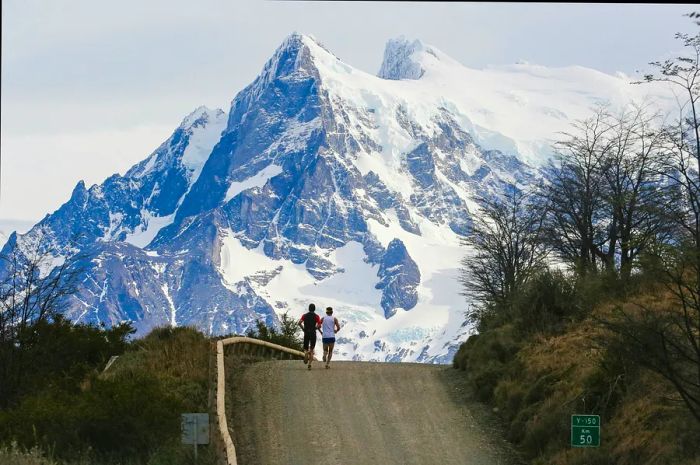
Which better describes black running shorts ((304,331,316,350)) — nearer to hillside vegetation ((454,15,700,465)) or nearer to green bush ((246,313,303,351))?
hillside vegetation ((454,15,700,465))

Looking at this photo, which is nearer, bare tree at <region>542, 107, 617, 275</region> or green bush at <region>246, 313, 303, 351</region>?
bare tree at <region>542, 107, 617, 275</region>

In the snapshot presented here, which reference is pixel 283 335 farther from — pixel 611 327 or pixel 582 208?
pixel 611 327

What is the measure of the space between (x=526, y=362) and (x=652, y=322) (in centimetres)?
981

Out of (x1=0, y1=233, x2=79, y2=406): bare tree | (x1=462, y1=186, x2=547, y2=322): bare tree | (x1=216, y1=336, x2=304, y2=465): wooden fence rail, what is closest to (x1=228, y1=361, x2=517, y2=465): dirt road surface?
(x1=216, y1=336, x2=304, y2=465): wooden fence rail

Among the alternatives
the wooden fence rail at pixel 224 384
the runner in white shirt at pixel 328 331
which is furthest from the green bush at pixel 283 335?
the runner in white shirt at pixel 328 331

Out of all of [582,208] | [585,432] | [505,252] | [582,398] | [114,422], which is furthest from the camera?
[505,252]

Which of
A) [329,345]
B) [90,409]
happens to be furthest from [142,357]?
[90,409]

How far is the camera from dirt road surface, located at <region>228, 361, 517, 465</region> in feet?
68.1

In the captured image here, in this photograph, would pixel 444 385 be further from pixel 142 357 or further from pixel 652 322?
pixel 652 322

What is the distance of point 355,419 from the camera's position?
78.0ft

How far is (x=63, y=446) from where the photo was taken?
22656 millimetres

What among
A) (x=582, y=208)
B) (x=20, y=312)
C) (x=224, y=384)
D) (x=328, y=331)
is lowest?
(x=224, y=384)

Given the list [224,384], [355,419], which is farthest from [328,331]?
[355,419]

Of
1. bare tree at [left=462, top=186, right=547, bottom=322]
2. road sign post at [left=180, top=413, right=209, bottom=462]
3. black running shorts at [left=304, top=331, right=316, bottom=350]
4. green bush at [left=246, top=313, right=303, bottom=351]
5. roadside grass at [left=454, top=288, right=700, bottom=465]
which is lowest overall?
road sign post at [left=180, top=413, right=209, bottom=462]
